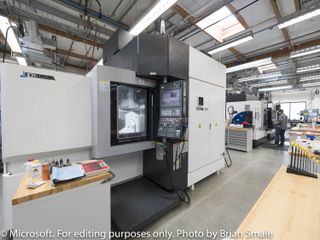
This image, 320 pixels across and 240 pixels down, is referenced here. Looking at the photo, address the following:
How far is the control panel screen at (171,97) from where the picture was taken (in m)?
2.17

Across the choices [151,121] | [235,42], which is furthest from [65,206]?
[235,42]

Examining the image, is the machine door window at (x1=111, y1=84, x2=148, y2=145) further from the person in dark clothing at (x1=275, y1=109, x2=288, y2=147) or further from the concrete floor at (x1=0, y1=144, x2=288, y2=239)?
the person in dark clothing at (x1=275, y1=109, x2=288, y2=147)

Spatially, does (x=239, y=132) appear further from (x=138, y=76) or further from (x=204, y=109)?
(x=138, y=76)

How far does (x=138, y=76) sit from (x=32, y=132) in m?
1.41

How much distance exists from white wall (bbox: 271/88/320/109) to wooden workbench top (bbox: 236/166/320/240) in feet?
49.2

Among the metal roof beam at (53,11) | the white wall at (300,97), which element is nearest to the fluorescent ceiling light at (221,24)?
the metal roof beam at (53,11)

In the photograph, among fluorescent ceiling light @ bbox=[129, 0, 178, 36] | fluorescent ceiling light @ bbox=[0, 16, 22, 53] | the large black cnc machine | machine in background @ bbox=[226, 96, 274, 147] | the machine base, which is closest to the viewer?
the machine base

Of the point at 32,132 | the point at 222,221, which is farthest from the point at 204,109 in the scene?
the point at 32,132

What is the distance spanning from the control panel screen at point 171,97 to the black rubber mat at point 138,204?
1.44 m

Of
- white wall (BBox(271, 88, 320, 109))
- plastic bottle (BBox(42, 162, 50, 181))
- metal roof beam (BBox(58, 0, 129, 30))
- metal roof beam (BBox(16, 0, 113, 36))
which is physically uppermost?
metal roof beam (BBox(58, 0, 129, 30))

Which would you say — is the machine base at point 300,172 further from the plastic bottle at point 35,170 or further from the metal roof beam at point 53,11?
the metal roof beam at point 53,11

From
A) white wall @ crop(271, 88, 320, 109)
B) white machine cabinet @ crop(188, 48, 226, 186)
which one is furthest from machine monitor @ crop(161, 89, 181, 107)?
white wall @ crop(271, 88, 320, 109)

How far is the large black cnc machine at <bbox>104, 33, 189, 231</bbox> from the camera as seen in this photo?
1989 millimetres

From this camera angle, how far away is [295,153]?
156cm
